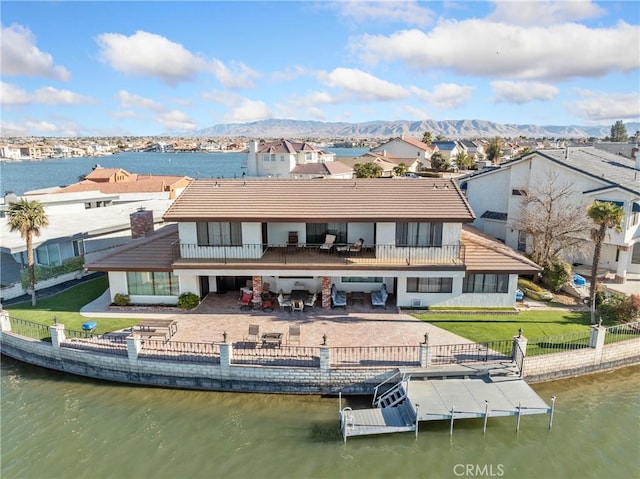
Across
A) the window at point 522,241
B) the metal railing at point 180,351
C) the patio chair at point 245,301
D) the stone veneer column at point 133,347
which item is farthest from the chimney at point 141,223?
the window at point 522,241

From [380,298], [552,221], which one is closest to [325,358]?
[380,298]

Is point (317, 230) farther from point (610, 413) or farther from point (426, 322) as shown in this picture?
point (610, 413)

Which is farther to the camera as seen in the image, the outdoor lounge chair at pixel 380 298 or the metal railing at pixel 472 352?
the outdoor lounge chair at pixel 380 298

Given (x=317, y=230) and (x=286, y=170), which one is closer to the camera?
(x=317, y=230)

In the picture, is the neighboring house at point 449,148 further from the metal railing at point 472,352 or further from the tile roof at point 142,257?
the metal railing at point 472,352

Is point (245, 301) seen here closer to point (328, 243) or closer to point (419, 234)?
point (328, 243)

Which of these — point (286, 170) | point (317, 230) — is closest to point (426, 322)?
point (317, 230)

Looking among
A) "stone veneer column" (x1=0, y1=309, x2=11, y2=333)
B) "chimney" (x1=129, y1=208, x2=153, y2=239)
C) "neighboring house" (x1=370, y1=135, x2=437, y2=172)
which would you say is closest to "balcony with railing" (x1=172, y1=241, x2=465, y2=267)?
"chimney" (x1=129, y1=208, x2=153, y2=239)

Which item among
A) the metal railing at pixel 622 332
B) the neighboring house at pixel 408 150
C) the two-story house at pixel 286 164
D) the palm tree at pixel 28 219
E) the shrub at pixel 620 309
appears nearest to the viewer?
the metal railing at pixel 622 332
